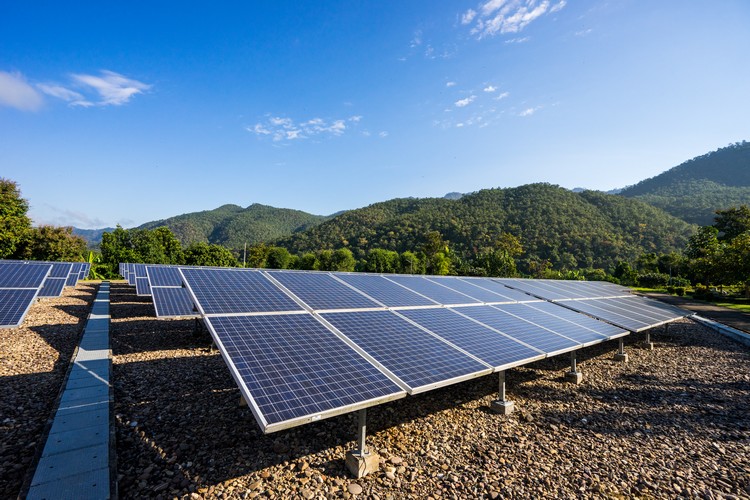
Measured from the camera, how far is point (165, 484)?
463 centimetres

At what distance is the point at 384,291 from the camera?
10.3 m

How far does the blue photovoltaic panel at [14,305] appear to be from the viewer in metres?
8.74

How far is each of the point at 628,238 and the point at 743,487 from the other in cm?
10921

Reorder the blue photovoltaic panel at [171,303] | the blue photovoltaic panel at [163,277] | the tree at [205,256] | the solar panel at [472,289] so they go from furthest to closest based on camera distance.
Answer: the tree at [205,256], the blue photovoltaic panel at [163,277], the solar panel at [472,289], the blue photovoltaic panel at [171,303]

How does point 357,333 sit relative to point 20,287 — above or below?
below

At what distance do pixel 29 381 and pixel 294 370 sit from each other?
26.9 ft

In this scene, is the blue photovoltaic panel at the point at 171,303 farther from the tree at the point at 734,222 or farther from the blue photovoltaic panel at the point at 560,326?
the tree at the point at 734,222

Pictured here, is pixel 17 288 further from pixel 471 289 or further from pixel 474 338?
pixel 471 289

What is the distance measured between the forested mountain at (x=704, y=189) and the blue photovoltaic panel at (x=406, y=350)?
509 ft

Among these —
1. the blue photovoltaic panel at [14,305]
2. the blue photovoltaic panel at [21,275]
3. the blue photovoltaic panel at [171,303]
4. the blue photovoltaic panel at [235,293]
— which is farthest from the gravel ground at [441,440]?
the blue photovoltaic panel at [21,275]

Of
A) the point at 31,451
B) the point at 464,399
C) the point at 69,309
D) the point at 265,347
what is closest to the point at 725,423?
the point at 464,399

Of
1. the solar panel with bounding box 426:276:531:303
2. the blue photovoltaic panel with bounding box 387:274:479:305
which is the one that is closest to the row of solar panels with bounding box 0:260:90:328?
the blue photovoltaic panel with bounding box 387:274:479:305

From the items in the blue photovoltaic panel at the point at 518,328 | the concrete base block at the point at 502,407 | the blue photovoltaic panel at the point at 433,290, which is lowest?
the concrete base block at the point at 502,407

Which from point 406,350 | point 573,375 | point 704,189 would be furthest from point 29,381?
point 704,189
